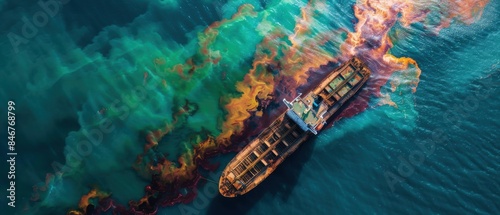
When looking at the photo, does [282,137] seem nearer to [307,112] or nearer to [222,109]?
[307,112]

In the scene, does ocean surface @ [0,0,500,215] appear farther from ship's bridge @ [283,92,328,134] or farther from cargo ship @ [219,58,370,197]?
ship's bridge @ [283,92,328,134]

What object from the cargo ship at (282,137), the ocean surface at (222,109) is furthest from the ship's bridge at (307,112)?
the ocean surface at (222,109)

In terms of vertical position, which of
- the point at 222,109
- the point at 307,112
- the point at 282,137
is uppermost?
the point at 222,109

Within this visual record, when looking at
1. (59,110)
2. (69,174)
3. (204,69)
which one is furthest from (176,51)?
(69,174)

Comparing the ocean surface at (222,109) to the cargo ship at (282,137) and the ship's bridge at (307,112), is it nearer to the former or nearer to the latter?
the cargo ship at (282,137)

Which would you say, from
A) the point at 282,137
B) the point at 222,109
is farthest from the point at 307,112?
the point at 222,109

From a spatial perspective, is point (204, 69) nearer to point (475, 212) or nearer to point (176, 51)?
point (176, 51)

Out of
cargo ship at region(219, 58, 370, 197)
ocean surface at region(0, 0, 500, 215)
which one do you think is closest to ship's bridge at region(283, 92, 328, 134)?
cargo ship at region(219, 58, 370, 197)
